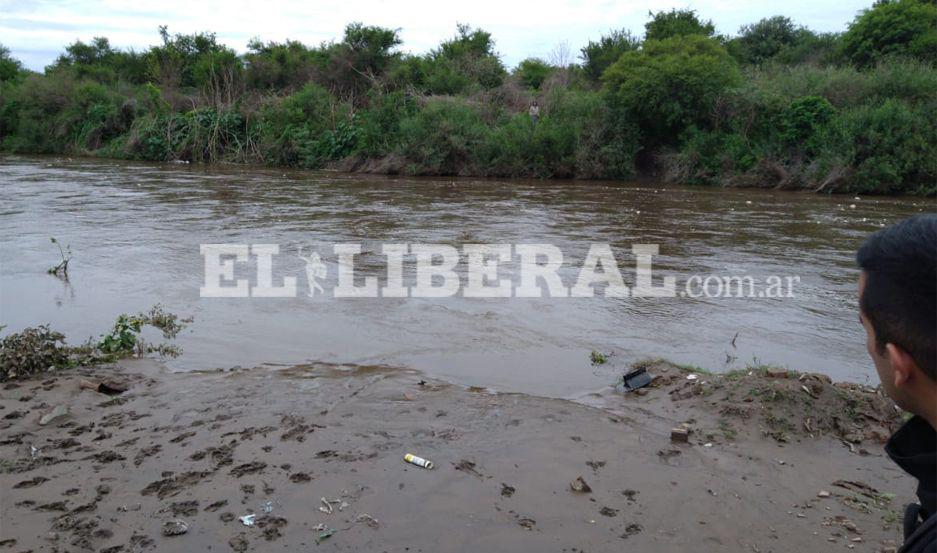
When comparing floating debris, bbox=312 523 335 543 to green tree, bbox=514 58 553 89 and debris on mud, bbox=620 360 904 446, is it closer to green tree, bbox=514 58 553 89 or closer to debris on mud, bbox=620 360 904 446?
debris on mud, bbox=620 360 904 446

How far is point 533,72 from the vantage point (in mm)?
34906

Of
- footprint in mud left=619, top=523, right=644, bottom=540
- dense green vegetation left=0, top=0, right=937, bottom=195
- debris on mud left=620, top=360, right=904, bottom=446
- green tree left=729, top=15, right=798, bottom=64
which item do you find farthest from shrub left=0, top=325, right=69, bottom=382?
green tree left=729, top=15, right=798, bottom=64

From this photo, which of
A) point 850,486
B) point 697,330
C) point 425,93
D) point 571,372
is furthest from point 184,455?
point 425,93

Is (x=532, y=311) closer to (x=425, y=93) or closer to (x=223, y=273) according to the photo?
(x=223, y=273)

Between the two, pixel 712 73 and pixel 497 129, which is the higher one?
pixel 712 73

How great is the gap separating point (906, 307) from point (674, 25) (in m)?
34.0

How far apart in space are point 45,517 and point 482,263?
23.5 ft

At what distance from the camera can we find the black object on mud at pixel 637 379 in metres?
5.24

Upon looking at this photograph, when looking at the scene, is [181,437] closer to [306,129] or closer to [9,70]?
[306,129]

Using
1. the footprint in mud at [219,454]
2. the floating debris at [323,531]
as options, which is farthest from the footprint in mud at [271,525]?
the footprint in mud at [219,454]

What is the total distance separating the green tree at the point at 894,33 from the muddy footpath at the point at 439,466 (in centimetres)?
2721

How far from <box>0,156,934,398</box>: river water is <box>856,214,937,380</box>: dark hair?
4.04 meters

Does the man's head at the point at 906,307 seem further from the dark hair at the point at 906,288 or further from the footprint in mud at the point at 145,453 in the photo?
the footprint in mud at the point at 145,453

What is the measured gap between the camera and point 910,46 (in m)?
26.6
